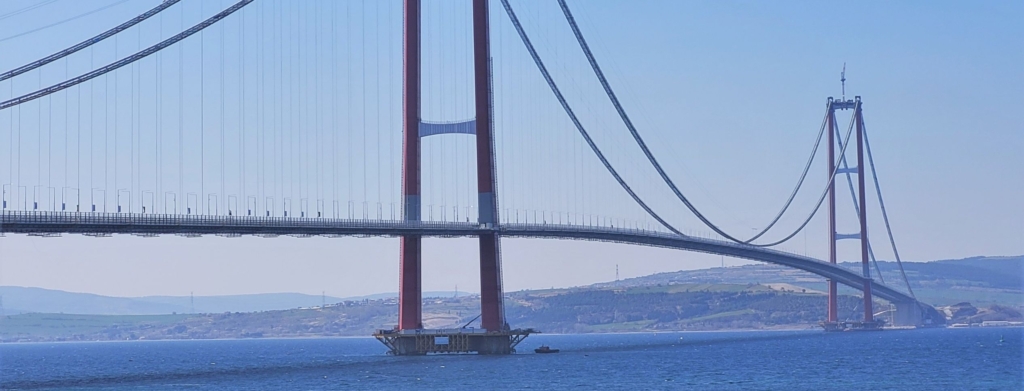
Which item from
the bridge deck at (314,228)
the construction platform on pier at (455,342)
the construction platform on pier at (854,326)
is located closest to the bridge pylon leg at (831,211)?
the construction platform on pier at (854,326)

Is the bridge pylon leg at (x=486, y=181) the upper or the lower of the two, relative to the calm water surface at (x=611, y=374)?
upper

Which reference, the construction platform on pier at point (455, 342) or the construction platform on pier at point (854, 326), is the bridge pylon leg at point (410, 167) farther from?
the construction platform on pier at point (854, 326)

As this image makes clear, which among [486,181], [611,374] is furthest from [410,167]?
[611,374]

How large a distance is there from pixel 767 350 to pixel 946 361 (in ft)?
69.7

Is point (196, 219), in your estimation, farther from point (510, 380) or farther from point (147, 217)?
point (510, 380)

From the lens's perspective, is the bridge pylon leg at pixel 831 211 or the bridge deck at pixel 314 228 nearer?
the bridge deck at pixel 314 228

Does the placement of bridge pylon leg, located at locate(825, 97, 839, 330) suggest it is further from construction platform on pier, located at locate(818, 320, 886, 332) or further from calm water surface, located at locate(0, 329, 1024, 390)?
calm water surface, located at locate(0, 329, 1024, 390)

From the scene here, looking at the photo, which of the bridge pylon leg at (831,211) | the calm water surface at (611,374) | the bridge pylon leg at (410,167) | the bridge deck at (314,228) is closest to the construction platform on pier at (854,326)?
the bridge pylon leg at (831,211)

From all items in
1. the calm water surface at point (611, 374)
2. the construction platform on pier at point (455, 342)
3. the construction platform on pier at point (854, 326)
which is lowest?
the construction platform on pier at point (854, 326)

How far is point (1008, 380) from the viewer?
71.0 meters

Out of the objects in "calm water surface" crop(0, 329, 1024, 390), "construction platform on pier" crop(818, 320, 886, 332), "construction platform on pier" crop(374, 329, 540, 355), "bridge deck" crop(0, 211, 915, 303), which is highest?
"bridge deck" crop(0, 211, 915, 303)

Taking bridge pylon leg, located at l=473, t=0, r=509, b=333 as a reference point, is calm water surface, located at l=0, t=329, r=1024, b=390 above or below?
below

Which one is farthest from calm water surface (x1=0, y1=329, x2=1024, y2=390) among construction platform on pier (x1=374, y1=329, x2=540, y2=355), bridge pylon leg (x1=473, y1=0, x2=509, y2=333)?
bridge pylon leg (x1=473, y1=0, x2=509, y2=333)

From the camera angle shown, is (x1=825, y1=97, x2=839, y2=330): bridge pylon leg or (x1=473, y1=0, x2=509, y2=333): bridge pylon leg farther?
(x1=825, y1=97, x2=839, y2=330): bridge pylon leg
